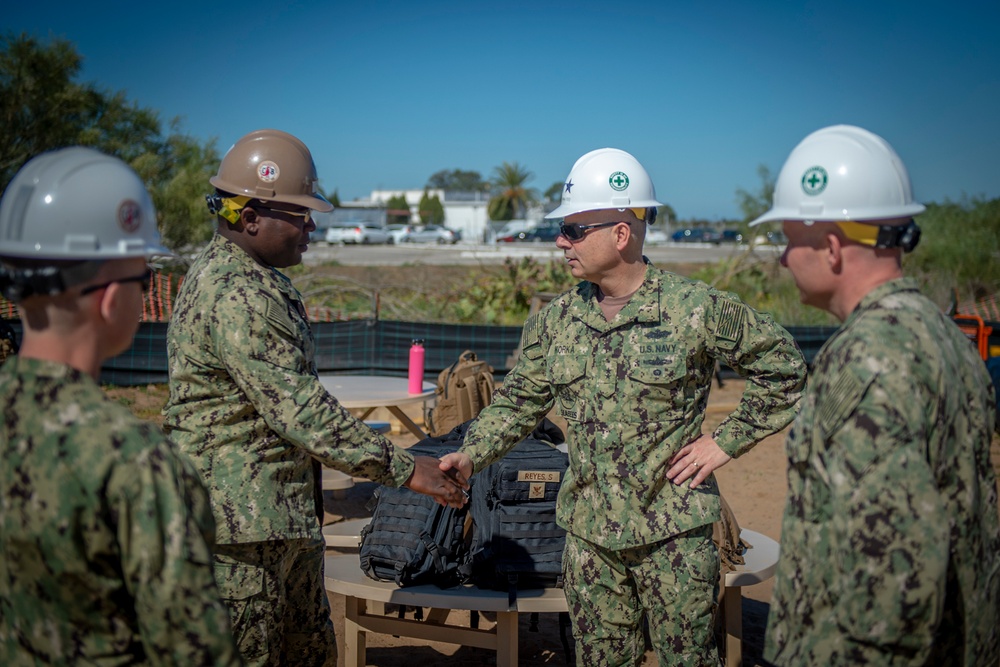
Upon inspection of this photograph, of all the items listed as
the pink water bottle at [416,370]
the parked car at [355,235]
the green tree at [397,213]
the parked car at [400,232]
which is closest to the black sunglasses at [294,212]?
the pink water bottle at [416,370]

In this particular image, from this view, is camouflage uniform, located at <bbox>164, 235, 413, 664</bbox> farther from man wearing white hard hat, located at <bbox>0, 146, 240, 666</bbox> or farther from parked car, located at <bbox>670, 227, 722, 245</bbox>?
parked car, located at <bbox>670, 227, 722, 245</bbox>

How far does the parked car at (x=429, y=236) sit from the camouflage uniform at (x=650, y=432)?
167 feet

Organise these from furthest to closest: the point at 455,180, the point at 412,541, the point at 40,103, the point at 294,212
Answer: the point at 455,180, the point at 40,103, the point at 412,541, the point at 294,212

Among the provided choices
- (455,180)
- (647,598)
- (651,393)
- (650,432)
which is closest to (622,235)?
(651,393)

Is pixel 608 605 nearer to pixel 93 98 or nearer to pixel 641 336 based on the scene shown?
pixel 641 336

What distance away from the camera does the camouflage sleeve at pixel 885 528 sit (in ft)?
6.15

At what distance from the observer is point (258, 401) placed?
111 inches

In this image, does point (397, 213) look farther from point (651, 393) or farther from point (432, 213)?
point (651, 393)

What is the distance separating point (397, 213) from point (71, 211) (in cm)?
8119

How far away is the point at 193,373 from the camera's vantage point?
290 cm

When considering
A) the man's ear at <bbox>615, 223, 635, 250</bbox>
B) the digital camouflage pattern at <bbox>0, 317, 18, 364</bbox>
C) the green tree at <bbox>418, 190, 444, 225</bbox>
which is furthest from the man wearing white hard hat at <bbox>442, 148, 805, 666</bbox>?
the green tree at <bbox>418, 190, 444, 225</bbox>

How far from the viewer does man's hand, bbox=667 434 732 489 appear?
3.19 metres

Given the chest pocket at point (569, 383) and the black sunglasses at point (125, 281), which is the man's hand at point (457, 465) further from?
the black sunglasses at point (125, 281)

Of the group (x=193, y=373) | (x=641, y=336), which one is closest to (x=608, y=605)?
(x=641, y=336)
